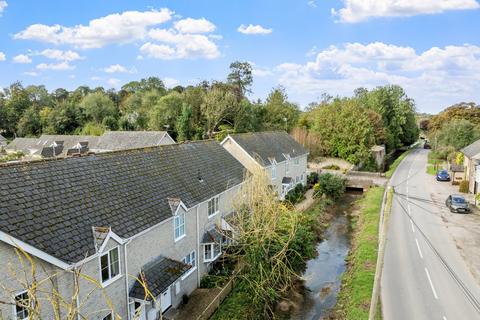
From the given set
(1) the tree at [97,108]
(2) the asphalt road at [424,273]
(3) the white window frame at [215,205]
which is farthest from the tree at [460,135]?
(1) the tree at [97,108]

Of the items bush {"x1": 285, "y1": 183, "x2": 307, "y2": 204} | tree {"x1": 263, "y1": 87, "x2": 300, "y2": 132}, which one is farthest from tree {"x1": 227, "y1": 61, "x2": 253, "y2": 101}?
bush {"x1": 285, "y1": 183, "x2": 307, "y2": 204}

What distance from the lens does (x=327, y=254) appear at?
96.7 ft

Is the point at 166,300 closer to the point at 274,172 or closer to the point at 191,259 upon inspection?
the point at 191,259

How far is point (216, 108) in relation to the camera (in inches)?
2586

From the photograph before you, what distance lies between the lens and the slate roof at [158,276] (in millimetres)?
15914

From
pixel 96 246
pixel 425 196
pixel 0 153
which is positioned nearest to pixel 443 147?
pixel 425 196

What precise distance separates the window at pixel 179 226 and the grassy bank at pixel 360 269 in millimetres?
10189

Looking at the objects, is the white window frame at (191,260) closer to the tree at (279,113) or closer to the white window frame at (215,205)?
the white window frame at (215,205)

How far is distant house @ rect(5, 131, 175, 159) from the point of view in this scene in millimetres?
55250

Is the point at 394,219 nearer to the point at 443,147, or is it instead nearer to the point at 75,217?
the point at 75,217

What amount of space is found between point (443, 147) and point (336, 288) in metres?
53.7

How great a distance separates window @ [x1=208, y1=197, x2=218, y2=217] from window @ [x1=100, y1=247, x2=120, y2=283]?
31.2 ft

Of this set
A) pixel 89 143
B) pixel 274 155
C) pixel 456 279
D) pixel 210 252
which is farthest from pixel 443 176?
pixel 89 143

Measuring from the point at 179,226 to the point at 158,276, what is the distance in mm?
3632
